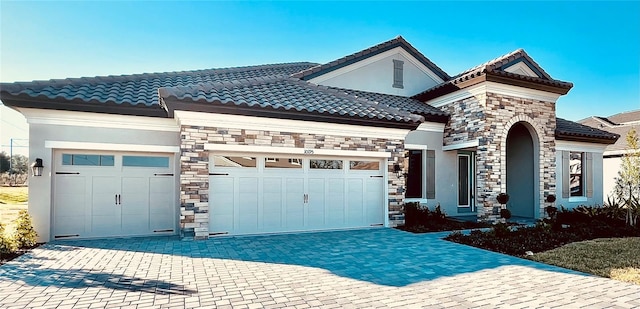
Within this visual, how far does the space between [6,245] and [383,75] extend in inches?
526

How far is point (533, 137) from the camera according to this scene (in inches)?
522

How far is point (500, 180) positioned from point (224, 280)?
1029 centimetres

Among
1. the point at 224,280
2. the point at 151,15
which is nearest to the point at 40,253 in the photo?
the point at 224,280

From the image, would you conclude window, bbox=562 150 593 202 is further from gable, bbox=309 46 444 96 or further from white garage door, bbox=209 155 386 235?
white garage door, bbox=209 155 386 235

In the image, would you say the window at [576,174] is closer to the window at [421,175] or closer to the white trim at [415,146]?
the window at [421,175]

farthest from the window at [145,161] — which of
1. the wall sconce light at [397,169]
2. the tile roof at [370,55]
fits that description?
the wall sconce light at [397,169]

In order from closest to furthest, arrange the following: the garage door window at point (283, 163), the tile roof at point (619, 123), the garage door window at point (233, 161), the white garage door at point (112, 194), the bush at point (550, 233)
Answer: the bush at point (550, 233) < the white garage door at point (112, 194) < the garage door window at point (233, 161) < the garage door window at point (283, 163) < the tile roof at point (619, 123)

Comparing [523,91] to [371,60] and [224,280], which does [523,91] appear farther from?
[224,280]

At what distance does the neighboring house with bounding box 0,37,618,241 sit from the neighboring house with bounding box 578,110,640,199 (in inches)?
372

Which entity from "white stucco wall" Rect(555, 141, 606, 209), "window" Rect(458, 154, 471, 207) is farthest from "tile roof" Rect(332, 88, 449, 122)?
"white stucco wall" Rect(555, 141, 606, 209)

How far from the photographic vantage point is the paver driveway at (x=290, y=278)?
4664 mm

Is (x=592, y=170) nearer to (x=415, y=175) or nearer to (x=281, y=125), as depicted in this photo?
(x=415, y=175)

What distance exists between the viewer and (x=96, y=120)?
908 centimetres

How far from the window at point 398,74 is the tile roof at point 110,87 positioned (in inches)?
268
